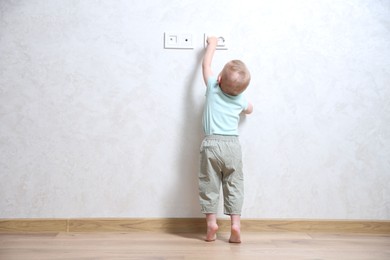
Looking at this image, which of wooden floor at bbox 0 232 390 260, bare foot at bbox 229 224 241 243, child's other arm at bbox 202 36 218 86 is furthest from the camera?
child's other arm at bbox 202 36 218 86

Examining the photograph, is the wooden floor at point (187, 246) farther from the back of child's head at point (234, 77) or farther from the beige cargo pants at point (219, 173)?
the back of child's head at point (234, 77)

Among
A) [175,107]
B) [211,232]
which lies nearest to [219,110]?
[175,107]

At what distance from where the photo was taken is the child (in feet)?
6.61

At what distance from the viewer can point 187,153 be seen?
2178 mm

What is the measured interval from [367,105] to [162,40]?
3.64 ft

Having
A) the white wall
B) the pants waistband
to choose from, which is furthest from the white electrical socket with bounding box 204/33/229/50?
the pants waistband

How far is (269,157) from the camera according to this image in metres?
2.20

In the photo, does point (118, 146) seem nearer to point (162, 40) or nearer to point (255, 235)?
point (162, 40)

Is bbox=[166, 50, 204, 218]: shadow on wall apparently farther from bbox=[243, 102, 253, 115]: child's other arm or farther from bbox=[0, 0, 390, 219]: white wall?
bbox=[243, 102, 253, 115]: child's other arm

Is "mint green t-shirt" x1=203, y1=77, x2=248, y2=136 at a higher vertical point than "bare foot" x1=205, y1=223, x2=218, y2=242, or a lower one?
higher

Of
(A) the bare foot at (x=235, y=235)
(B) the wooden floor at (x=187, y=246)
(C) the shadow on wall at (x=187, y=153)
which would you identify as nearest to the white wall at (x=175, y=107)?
(C) the shadow on wall at (x=187, y=153)

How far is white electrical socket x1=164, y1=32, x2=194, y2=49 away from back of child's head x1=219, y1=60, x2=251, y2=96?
10.7 inches

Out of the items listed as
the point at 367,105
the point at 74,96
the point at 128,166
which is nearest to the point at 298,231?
the point at 367,105

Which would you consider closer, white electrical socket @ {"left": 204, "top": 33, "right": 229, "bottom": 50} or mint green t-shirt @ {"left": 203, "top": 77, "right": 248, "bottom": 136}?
mint green t-shirt @ {"left": 203, "top": 77, "right": 248, "bottom": 136}
